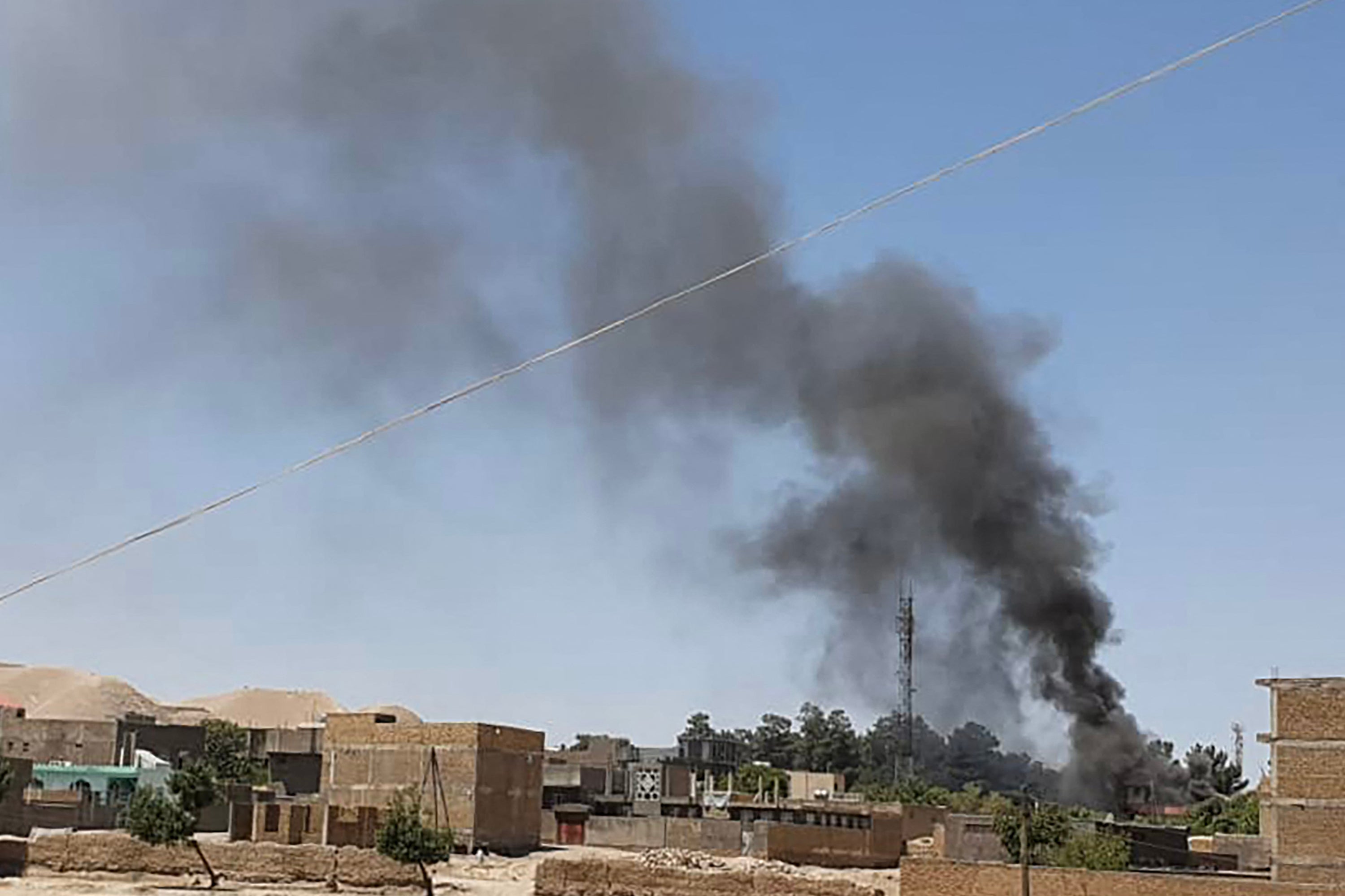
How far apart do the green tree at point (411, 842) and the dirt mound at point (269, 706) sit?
4588 inches

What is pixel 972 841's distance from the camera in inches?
2303

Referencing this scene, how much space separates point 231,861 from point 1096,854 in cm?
2466

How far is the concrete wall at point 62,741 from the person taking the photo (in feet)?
272

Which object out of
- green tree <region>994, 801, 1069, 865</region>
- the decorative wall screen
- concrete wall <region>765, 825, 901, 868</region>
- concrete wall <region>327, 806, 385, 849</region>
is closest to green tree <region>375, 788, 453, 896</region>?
concrete wall <region>327, 806, 385, 849</region>

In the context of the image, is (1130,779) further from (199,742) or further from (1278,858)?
(199,742)

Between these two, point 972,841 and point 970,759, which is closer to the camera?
point 972,841

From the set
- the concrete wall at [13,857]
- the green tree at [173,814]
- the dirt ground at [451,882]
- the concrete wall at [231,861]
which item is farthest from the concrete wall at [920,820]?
the concrete wall at [13,857]

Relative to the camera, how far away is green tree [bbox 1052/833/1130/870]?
44.7 m

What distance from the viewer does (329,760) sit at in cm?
6216

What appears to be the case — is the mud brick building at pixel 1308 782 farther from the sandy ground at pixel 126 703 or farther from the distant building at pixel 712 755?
the sandy ground at pixel 126 703

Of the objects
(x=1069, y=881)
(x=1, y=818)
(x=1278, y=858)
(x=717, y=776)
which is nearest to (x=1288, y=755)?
(x=1278, y=858)

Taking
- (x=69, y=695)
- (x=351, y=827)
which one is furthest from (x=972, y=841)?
(x=69, y=695)

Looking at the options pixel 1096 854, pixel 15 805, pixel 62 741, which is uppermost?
pixel 62 741

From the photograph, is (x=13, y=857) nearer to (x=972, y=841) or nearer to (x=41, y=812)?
(x=41, y=812)
